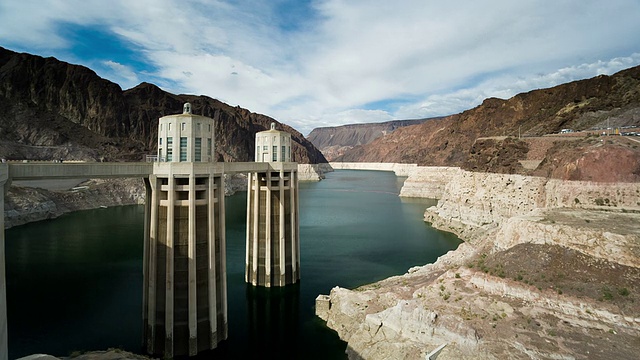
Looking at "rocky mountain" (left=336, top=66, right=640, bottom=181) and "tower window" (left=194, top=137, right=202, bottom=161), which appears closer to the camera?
"tower window" (left=194, top=137, right=202, bottom=161)

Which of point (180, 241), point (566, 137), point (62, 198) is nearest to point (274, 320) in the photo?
point (180, 241)

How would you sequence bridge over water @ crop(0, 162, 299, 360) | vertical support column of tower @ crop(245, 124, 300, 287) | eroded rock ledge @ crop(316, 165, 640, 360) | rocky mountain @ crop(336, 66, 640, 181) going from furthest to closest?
rocky mountain @ crop(336, 66, 640, 181)
vertical support column of tower @ crop(245, 124, 300, 287)
bridge over water @ crop(0, 162, 299, 360)
eroded rock ledge @ crop(316, 165, 640, 360)

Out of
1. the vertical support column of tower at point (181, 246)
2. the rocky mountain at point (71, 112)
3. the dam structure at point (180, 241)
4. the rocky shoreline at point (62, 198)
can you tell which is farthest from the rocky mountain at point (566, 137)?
the rocky mountain at point (71, 112)

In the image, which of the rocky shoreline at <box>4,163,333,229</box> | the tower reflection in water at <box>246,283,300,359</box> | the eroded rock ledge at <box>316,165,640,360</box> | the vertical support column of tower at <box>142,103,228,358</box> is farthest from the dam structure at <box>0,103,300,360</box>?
the rocky shoreline at <box>4,163,333,229</box>

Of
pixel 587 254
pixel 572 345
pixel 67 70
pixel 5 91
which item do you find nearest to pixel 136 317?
pixel 572 345

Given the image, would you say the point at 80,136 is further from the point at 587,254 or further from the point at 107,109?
the point at 587,254

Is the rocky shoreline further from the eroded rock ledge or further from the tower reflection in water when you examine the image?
the eroded rock ledge

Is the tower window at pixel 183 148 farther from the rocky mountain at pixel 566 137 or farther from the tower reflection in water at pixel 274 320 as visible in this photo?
the rocky mountain at pixel 566 137
